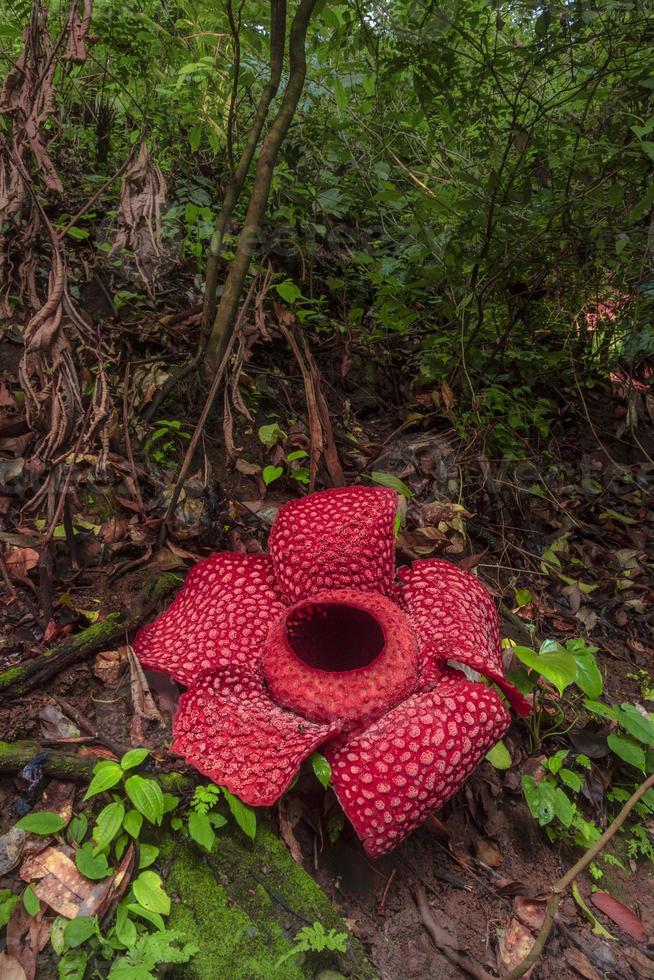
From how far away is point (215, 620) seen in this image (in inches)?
81.0

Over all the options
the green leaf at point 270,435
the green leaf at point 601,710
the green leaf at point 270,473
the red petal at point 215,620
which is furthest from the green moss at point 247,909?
the green leaf at point 270,435

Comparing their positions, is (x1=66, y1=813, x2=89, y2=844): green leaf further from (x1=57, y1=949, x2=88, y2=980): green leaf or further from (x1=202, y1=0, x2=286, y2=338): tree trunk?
(x1=202, y1=0, x2=286, y2=338): tree trunk

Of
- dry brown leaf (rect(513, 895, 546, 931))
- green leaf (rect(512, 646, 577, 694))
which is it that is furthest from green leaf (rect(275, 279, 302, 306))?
dry brown leaf (rect(513, 895, 546, 931))

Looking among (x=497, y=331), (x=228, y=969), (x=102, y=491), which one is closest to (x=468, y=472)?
(x=497, y=331)

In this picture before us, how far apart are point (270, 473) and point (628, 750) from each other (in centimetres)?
173

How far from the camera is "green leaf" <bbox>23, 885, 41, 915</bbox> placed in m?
1.34

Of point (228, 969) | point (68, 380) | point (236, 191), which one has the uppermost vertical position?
point (236, 191)

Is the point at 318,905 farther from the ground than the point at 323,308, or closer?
closer

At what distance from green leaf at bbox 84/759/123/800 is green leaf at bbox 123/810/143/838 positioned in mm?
84

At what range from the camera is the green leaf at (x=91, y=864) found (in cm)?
142

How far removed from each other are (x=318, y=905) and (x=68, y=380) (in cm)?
167

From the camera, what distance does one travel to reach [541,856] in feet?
6.57

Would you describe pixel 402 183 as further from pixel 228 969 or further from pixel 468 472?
pixel 228 969

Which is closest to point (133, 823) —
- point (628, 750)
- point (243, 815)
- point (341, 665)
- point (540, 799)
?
point (243, 815)
